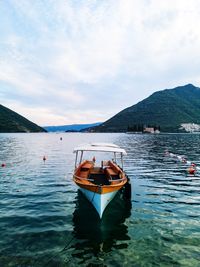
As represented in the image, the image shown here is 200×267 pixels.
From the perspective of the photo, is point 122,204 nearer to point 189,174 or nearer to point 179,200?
point 179,200

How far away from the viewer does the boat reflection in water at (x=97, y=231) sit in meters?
12.0

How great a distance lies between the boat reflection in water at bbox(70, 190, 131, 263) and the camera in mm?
11983

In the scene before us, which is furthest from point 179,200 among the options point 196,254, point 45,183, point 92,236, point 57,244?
point 45,183

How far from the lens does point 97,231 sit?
1417 cm

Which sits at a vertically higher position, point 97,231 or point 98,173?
point 98,173

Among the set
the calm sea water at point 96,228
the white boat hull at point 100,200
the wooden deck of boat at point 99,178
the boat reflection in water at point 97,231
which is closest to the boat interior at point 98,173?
the wooden deck of boat at point 99,178

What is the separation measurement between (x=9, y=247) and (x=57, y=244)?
99.0 inches

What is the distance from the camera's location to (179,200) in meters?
21.0

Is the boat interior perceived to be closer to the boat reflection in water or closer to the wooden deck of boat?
the wooden deck of boat

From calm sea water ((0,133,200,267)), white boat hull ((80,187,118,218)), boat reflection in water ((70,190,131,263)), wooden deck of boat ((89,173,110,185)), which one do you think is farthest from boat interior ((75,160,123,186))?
white boat hull ((80,187,118,218))

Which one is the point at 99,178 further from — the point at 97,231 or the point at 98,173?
the point at 97,231

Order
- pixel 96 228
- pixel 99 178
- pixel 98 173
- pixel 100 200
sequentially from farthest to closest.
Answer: pixel 98 173 → pixel 99 178 → pixel 100 200 → pixel 96 228

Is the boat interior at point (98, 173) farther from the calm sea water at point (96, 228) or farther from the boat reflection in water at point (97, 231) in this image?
the boat reflection in water at point (97, 231)

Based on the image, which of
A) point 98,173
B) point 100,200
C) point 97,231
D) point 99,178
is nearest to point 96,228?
point 97,231
